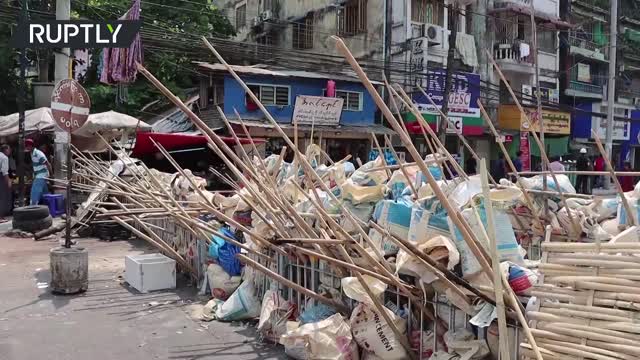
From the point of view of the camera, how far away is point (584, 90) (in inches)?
1156

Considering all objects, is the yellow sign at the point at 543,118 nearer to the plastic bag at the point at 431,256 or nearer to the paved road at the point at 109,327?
the paved road at the point at 109,327

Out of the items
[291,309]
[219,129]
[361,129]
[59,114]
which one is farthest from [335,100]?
[291,309]

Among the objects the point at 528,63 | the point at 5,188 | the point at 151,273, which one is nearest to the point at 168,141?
the point at 5,188

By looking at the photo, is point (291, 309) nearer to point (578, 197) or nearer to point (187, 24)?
point (578, 197)

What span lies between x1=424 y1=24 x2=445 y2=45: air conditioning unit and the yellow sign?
4.66 meters

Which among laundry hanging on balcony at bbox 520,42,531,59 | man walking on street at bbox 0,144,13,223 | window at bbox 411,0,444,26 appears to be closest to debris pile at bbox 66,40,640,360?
man walking on street at bbox 0,144,13,223

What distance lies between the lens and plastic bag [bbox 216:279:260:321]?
5219 millimetres

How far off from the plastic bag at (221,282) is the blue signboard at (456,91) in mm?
15866

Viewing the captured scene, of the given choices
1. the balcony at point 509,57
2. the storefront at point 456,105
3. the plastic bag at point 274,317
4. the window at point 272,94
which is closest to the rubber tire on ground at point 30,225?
the plastic bag at point 274,317

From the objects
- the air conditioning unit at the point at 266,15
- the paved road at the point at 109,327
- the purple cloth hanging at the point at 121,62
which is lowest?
the paved road at the point at 109,327

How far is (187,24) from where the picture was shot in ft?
66.5

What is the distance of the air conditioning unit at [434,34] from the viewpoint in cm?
2153

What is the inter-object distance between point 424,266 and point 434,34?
64.3 feet

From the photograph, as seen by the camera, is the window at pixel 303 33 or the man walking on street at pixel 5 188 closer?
the man walking on street at pixel 5 188
